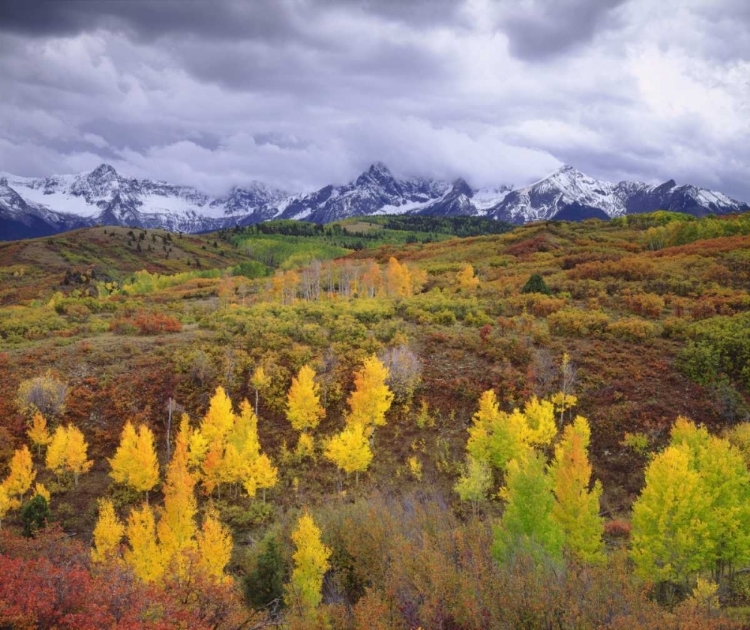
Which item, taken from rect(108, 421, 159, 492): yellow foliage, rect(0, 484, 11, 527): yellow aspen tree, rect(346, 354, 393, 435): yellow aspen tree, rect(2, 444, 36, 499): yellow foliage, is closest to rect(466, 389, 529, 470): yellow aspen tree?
rect(346, 354, 393, 435): yellow aspen tree

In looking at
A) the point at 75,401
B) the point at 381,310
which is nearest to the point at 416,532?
the point at 75,401

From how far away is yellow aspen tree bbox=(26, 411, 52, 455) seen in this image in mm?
41031

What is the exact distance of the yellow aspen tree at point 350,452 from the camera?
39031 mm

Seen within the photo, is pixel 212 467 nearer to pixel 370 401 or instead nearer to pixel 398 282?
pixel 370 401

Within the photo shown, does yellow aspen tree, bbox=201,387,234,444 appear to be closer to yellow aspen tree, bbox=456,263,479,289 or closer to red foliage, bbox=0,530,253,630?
red foliage, bbox=0,530,253,630

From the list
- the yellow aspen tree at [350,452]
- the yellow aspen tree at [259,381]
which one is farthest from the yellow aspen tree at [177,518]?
the yellow aspen tree at [259,381]

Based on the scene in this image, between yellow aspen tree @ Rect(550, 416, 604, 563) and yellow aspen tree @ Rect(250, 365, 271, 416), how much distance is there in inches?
1038

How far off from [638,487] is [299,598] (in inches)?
1001

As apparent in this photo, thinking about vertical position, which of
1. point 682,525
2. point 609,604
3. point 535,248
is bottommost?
point 682,525

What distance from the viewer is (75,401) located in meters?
46.8

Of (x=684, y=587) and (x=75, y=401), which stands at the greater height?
(x=75, y=401)

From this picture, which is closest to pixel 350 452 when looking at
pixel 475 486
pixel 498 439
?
pixel 475 486

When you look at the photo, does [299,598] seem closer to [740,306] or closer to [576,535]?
[576,535]

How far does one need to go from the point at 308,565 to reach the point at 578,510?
49.4 ft
